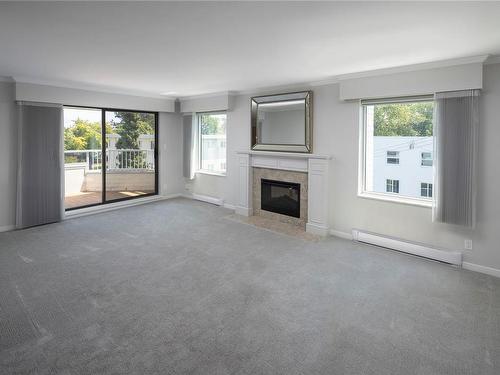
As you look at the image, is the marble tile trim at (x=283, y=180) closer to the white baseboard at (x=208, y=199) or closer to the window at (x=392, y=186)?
the white baseboard at (x=208, y=199)

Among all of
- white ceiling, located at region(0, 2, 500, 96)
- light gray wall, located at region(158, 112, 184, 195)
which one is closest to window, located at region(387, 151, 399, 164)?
white ceiling, located at region(0, 2, 500, 96)

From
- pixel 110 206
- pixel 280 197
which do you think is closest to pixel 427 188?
pixel 280 197

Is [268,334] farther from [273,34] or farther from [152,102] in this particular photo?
[152,102]

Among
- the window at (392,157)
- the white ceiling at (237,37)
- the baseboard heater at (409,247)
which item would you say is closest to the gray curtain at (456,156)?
the baseboard heater at (409,247)

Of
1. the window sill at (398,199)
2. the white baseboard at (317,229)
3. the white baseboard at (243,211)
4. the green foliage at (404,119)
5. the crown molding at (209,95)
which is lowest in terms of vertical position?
the white baseboard at (317,229)

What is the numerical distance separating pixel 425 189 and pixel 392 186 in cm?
44

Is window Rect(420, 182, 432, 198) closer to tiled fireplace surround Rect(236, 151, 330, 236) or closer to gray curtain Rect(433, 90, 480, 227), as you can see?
gray curtain Rect(433, 90, 480, 227)

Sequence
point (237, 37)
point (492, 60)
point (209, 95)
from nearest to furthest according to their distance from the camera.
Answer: point (237, 37) < point (492, 60) < point (209, 95)

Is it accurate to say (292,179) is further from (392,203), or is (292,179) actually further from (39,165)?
(39,165)

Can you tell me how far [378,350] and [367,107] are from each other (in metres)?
3.37

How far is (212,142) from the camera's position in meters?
7.07

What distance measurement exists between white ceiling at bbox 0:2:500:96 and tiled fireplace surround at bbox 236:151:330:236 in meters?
1.39

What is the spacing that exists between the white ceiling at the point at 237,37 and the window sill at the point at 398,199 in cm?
173

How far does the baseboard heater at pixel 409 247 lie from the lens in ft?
12.1
